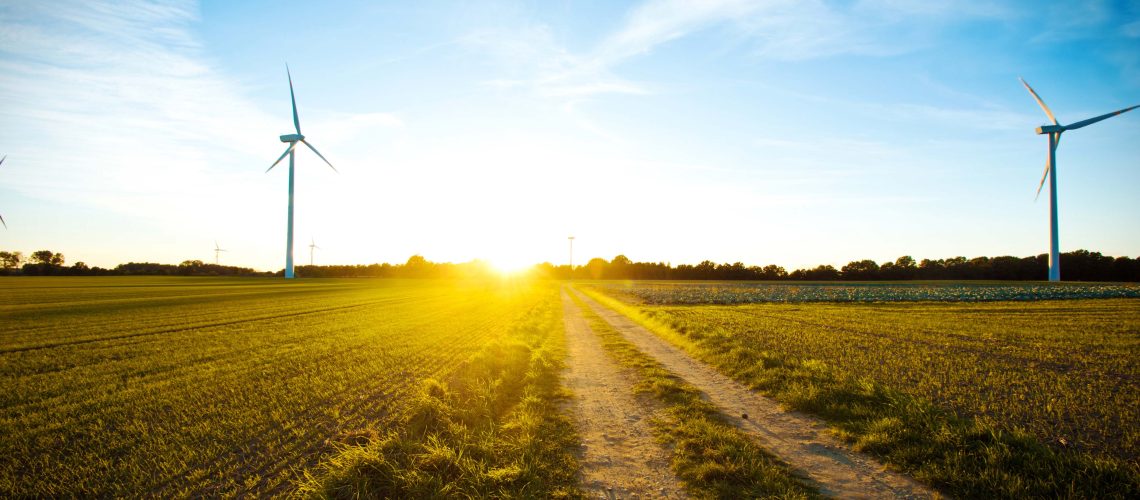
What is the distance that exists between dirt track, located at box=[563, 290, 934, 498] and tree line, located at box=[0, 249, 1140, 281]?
414ft

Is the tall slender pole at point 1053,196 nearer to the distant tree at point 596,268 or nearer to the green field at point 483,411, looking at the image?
the green field at point 483,411

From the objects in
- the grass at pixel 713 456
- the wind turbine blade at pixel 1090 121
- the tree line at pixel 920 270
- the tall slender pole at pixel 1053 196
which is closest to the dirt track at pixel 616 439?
the grass at pixel 713 456

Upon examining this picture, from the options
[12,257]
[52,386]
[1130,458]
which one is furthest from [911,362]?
[12,257]

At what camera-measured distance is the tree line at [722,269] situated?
3718 inches

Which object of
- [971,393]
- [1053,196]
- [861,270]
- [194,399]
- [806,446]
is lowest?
[194,399]

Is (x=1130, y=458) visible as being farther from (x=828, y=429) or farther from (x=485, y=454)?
(x=485, y=454)

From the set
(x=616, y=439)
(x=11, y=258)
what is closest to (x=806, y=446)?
(x=616, y=439)

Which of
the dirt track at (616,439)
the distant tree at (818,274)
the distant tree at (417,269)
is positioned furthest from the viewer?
the distant tree at (417,269)

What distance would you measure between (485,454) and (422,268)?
15805 cm

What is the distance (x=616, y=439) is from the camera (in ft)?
24.8

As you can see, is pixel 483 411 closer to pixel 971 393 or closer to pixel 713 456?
pixel 713 456

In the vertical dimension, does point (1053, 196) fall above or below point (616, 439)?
above

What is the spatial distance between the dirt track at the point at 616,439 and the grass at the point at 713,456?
0.89 ft

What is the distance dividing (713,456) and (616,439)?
1.67 metres
